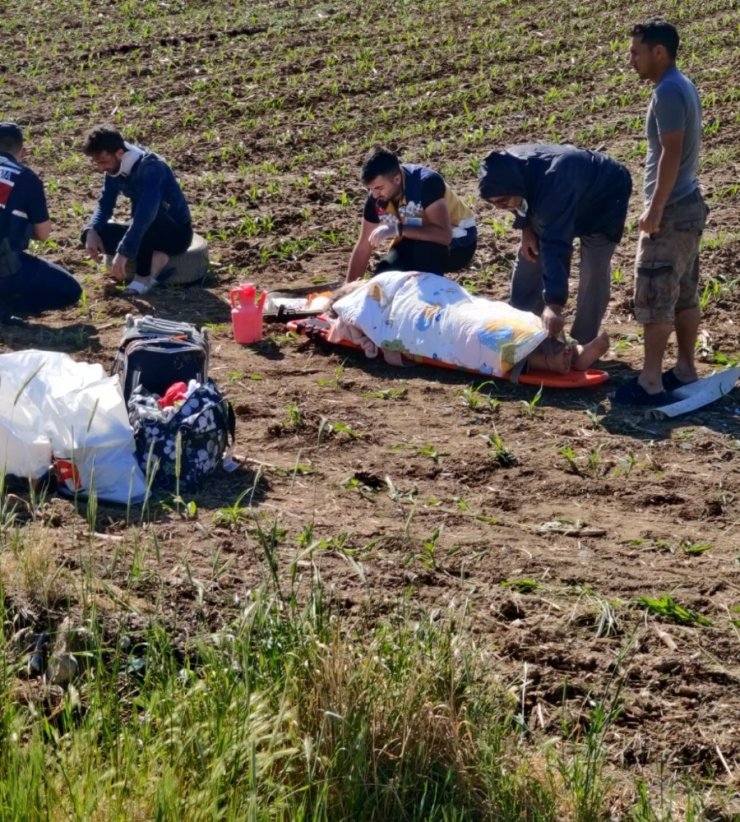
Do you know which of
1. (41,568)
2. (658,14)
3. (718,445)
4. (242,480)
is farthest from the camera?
(658,14)

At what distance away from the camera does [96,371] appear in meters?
5.97

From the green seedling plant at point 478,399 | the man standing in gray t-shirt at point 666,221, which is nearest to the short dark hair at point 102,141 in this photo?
the green seedling plant at point 478,399

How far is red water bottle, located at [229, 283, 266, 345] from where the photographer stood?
7941 mm

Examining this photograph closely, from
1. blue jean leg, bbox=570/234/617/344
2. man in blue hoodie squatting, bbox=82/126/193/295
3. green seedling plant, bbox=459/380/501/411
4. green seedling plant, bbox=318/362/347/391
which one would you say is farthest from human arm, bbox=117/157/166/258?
blue jean leg, bbox=570/234/617/344

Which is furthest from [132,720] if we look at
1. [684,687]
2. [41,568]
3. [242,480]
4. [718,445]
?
[718,445]

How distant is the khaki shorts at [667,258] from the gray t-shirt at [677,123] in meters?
0.08

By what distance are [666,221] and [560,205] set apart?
1.93 feet

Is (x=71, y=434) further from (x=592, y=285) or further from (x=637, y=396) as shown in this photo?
(x=592, y=285)

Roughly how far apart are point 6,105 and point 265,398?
927cm

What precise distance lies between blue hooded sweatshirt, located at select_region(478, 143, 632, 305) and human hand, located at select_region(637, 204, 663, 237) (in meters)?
0.51

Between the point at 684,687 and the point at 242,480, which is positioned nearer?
the point at 684,687

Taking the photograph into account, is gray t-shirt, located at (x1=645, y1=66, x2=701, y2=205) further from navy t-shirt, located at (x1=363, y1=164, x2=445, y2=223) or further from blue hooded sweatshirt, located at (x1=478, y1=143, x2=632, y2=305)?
navy t-shirt, located at (x1=363, y1=164, x2=445, y2=223)

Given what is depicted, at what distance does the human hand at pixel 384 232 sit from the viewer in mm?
8016

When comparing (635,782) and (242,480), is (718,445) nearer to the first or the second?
(242,480)
